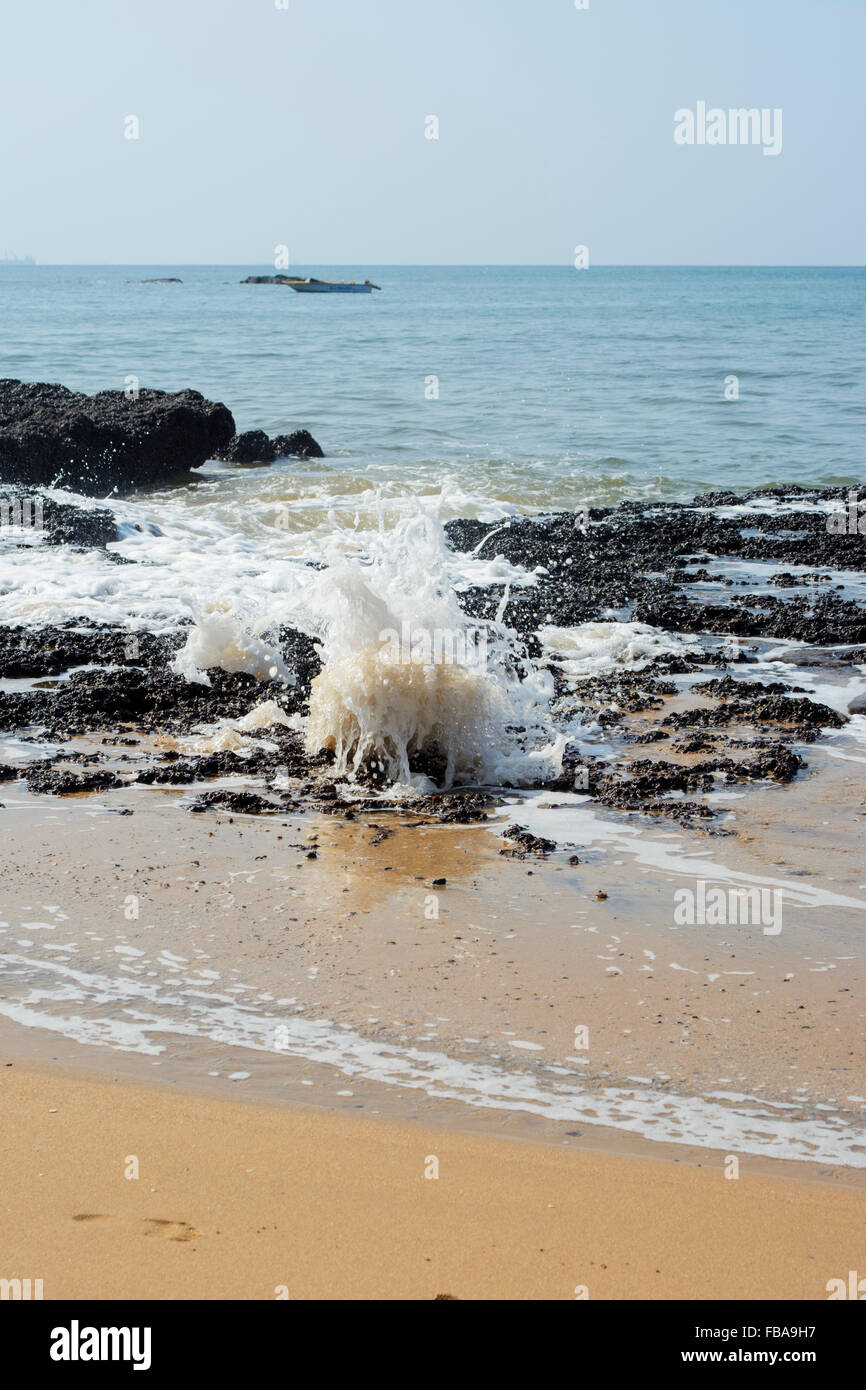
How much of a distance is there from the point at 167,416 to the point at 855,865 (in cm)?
1552

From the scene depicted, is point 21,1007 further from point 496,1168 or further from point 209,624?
point 209,624

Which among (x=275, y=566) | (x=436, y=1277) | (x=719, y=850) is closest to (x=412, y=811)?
(x=719, y=850)

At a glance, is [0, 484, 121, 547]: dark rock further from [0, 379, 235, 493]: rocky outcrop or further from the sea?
[0, 379, 235, 493]: rocky outcrop

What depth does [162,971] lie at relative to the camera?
4.65 metres

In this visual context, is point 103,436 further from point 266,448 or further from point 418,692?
point 418,692

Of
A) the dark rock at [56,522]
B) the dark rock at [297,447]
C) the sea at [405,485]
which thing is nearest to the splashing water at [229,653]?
the sea at [405,485]

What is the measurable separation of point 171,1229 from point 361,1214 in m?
0.50

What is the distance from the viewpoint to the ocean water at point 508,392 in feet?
62.8

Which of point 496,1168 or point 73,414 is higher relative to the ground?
point 73,414

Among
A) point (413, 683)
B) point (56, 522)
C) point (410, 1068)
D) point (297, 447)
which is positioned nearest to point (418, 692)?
point (413, 683)

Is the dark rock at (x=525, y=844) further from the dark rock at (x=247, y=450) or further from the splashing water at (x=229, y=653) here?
the dark rock at (x=247, y=450)

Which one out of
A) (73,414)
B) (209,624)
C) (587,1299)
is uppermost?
(73,414)

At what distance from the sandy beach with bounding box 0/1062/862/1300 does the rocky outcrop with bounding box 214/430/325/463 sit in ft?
56.9

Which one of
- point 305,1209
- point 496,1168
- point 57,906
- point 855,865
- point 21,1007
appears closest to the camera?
point 305,1209
